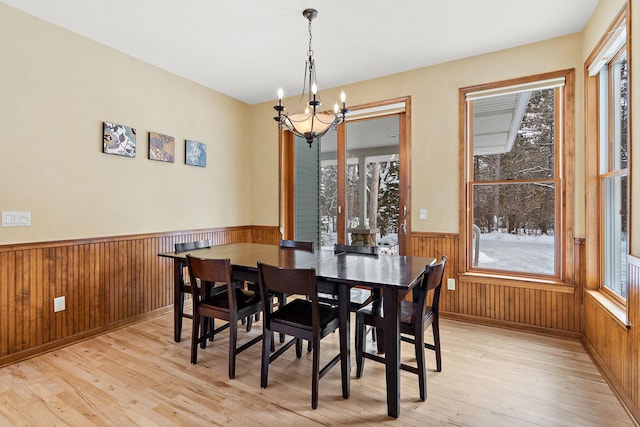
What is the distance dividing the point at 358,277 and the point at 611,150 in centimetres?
237

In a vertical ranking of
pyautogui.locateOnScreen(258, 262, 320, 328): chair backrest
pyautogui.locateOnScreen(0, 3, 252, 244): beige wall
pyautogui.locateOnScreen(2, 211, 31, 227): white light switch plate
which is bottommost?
pyautogui.locateOnScreen(258, 262, 320, 328): chair backrest

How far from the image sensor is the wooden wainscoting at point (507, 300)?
2967 millimetres

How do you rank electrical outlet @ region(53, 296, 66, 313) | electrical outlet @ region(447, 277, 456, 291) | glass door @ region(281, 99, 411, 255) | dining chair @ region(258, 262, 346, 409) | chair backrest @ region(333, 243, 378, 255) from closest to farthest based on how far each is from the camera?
dining chair @ region(258, 262, 346, 409) < electrical outlet @ region(53, 296, 66, 313) < chair backrest @ region(333, 243, 378, 255) < electrical outlet @ region(447, 277, 456, 291) < glass door @ region(281, 99, 411, 255)

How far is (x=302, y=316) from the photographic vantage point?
2.16 metres

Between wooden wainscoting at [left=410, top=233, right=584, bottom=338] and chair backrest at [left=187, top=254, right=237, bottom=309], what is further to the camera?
wooden wainscoting at [left=410, top=233, right=584, bottom=338]

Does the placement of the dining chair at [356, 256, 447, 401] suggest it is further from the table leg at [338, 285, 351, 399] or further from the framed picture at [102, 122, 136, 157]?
the framed picture at [102, 122, 136, 157]

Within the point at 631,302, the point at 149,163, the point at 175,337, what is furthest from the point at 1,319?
the point at 631,302

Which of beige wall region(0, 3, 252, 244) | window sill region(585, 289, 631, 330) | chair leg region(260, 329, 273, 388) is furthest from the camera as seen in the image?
beige wall region(0, 3, 252, 244)

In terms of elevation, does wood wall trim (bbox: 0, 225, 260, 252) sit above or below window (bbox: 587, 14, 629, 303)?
below

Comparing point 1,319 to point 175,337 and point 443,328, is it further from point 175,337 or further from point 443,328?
point 443,328

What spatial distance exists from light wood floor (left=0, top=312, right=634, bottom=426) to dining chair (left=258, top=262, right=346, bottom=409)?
8.7 inches

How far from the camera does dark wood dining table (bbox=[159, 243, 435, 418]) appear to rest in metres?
1.85

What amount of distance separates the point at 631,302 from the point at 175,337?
11.0 feet

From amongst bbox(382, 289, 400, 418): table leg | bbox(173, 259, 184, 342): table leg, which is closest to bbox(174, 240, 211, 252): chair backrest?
Result: bbox(173, 259, 184, 342): table leg
